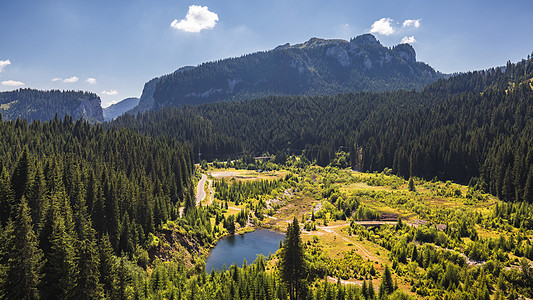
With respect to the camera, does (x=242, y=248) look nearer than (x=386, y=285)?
No

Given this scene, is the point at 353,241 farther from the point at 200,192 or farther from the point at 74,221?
the point at 200,192

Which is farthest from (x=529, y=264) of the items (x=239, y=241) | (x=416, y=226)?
(x=239, y=241)

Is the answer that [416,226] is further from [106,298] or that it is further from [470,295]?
[106,298]

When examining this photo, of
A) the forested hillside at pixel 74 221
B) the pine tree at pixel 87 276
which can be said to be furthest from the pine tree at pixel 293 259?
the pine tree at pixel 87 276

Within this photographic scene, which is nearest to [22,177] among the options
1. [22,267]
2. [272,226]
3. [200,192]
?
[22,267]

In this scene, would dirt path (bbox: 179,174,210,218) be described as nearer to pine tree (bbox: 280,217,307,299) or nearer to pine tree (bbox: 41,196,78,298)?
pine tree (bbox: 41,196,78,298)

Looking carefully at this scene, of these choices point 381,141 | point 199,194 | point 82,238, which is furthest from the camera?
point 381,141
